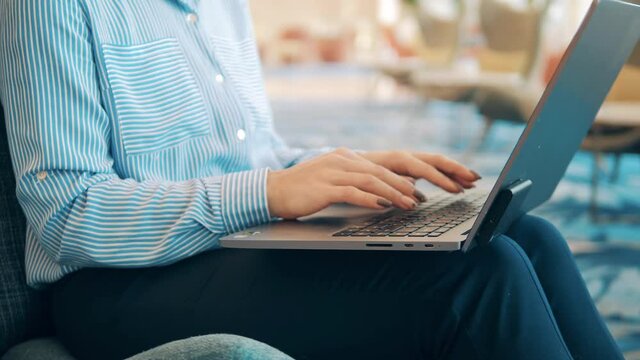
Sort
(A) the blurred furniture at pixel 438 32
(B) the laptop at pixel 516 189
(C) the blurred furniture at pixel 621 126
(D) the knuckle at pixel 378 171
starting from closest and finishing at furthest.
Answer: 1. (B) the laptop at pixel 516 189
2. (D) the knuckle at pixel 378 171
3. (C) the blurred furniture at pixel 621 126
4. (A) the blurred furniture at pixel 438 32

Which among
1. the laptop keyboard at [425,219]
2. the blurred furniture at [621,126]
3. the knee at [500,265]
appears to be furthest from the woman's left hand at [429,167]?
the blurred furniture at [621,126]

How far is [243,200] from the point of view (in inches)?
36.1

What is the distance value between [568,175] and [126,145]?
128 inches

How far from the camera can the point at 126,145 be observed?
38.7 inches

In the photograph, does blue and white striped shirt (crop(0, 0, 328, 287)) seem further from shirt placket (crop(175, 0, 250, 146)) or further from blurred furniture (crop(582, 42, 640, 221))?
blurred furniture (crop(582, 42, 640, 221))

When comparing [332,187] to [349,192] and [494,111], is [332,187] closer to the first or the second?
[349,192]

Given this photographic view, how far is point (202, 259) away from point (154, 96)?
24 cm

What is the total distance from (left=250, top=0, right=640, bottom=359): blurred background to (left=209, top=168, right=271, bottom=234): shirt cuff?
0.48m

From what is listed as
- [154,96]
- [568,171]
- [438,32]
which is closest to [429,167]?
[154,96]

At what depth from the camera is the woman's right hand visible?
34.6 inches

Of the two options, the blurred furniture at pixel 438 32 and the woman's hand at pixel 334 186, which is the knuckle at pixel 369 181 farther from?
the blurred furniture at pixel 438 32

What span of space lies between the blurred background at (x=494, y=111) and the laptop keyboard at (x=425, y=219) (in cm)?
20

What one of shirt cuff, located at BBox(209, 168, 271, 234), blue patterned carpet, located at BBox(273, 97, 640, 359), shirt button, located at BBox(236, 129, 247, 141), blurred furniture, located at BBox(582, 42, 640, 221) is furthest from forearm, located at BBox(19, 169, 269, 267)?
blurred furniture, located at BBox(582, 42, 640, 221)

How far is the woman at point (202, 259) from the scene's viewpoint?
84 cm
